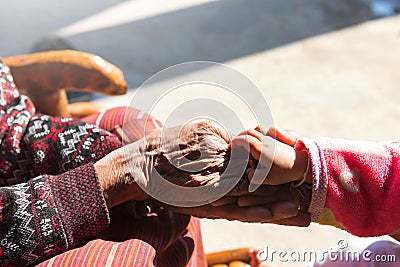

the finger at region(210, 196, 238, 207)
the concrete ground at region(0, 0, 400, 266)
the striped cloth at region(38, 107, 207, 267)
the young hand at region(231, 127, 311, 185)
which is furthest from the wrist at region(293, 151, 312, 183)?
the concrete ground at region(0, 0, 400, 266)

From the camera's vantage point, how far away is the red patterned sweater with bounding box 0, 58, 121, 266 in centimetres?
96

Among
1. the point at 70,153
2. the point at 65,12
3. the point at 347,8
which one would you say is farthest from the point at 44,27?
the point at 70,153

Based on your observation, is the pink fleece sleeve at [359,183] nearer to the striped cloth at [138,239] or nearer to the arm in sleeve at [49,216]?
the striped cloth at [138,239]

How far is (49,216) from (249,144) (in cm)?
38

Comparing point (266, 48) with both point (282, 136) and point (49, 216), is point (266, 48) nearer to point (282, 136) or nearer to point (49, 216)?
point (282, 136)

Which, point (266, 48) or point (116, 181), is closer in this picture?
point (116, 181)

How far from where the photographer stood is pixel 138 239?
1027mm

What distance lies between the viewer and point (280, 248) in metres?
1.73

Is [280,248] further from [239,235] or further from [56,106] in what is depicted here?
[56,106]

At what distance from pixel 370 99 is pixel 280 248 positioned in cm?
112

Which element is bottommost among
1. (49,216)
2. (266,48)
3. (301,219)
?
(266,48)

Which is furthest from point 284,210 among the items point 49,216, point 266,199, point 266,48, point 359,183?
point 266,48

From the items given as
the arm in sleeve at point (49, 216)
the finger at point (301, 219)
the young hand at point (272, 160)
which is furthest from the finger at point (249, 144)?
the arm in sleeve at point (49, 216)

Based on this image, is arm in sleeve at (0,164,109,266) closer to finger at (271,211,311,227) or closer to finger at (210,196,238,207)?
finger at (210,196,238,207)
